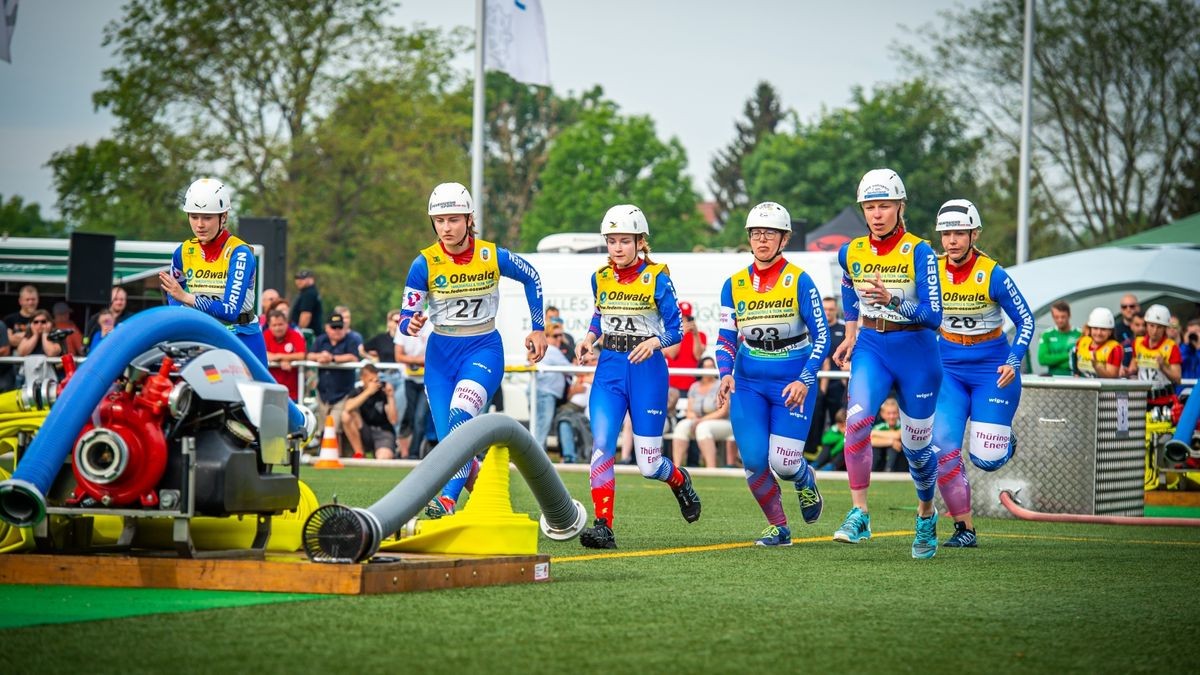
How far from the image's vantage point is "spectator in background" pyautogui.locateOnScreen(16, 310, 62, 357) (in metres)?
22.3

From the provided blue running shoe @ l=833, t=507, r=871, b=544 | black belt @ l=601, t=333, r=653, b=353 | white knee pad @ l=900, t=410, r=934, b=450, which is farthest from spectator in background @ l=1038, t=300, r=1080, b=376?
black belt @ l=601, t=333, r=653, b=353

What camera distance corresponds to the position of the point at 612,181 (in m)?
86.9

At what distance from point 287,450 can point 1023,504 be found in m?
9.03

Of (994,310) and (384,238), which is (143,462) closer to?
(994,310)

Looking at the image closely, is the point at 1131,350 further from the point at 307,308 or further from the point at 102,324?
the point at 102,324

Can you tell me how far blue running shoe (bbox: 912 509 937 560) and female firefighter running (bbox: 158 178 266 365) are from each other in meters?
4.63

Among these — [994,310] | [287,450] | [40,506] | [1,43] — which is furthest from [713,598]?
[1,43]

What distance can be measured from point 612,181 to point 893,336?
7577cm

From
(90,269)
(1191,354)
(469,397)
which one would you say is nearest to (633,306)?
(469,397)

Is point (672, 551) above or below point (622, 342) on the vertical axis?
below

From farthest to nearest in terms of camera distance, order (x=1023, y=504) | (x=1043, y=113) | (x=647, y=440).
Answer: (x=1043, y=113) < (x=1023, y=504) < (x=647, y=440)

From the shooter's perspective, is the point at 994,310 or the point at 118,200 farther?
the point at 118,200

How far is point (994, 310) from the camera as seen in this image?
12.5 meters

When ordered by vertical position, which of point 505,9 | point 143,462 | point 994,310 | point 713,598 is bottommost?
point 713,598
